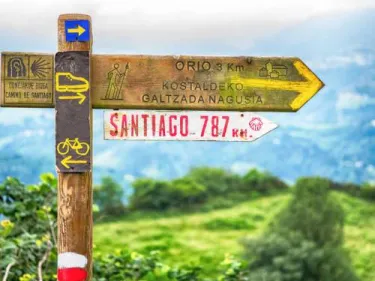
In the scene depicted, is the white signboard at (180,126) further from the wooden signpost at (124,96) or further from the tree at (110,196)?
the tree at (110,196)

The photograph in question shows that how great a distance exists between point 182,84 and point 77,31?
42cm

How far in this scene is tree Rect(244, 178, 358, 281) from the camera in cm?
1328

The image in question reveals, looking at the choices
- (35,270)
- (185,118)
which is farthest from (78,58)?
(35,270)

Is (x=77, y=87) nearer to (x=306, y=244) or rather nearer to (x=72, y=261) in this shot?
(x=72, y=261)

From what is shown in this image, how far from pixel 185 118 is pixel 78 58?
43cm

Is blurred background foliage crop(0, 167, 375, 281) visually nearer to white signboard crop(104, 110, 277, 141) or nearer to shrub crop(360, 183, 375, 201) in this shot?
shrub crop(360, 183, 375, 201)

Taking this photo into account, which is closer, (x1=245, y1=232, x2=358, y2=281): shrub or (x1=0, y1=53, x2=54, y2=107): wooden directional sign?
(x1=0, y1=53, x2=54, y2=107): wooden directional sign

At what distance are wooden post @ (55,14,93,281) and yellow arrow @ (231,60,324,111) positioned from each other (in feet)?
1.99

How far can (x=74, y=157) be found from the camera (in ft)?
Answer: 9.91

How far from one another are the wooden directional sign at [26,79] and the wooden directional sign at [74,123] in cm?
9

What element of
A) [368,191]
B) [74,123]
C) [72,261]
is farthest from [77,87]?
[368,191]

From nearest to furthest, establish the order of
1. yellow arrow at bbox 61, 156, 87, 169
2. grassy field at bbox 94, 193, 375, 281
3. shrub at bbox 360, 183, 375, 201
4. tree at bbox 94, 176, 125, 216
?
yellow arrow at bbox 61, 156, 87, 169 → tree at bbox 94, 176, 125, 216 → grassy field at bbox 94, 193, 375, 281 → shrub at bbox 360, 183, 375, 201

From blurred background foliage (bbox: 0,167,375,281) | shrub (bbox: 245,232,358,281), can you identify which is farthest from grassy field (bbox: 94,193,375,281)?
shrub (bbox: 245,232,358,281)

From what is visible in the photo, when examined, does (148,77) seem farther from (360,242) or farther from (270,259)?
(360,242)
